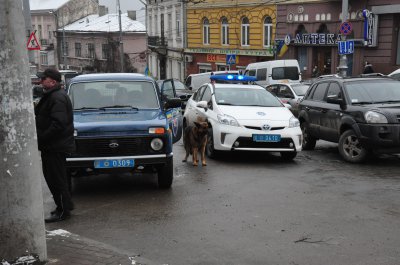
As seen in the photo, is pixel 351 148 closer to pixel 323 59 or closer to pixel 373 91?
pixel 373 91

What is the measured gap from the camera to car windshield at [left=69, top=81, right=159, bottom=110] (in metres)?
8.59

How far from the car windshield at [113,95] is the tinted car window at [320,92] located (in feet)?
15.2

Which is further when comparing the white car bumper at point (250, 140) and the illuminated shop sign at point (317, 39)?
the illuminated shop sign at point (317, 39)

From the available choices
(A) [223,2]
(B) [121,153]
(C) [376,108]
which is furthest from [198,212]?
(A) [223,2]

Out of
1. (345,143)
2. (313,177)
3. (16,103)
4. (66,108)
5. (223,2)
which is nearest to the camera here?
(16,103)

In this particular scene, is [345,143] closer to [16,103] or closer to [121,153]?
[121,153]

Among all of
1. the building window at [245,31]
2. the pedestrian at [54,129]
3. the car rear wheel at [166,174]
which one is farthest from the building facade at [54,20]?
the pedestrian at [54,129]

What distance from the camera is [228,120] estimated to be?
1042 cm

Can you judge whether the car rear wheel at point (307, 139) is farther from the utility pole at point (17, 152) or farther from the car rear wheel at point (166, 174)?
the utility pole at point (17, 152)

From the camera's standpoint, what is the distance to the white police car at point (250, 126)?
1022 centimetres

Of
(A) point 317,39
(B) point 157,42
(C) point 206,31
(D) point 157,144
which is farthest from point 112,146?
(B) point 157,42

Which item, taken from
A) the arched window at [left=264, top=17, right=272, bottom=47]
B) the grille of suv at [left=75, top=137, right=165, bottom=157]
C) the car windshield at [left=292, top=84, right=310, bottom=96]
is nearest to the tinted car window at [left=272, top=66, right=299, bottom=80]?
the car windshield at [left=292, top=84, right=310, bottom=96]

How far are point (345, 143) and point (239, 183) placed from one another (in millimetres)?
3065

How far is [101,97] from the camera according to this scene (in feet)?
28.5
